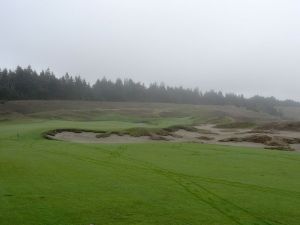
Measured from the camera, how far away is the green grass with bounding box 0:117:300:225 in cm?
1467

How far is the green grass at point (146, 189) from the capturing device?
14672 millimetres

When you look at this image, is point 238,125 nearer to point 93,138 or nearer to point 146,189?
point 93,138

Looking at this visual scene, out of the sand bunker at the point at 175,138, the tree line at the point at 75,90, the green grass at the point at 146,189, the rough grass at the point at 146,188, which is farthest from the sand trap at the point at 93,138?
the tree line at the point at 75,90

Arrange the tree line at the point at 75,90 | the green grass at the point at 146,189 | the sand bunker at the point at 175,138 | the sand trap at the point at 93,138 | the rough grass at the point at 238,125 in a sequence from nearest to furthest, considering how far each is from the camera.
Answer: the green grass at the point at 146,189 < the sand trap at the point at 93,138 < the sand bunker at the point at 175,138 < the rough grass at the point at 238,125 < the tree line at the point at 75,90

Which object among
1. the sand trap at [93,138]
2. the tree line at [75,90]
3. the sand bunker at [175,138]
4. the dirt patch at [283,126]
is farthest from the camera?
the tree line at [75,90]

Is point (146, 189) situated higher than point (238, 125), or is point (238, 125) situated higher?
point (238, 125)

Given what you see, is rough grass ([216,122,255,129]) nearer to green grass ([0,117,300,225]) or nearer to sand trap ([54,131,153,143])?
sand trap ([54,131,153,143])

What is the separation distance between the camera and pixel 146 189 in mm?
18781

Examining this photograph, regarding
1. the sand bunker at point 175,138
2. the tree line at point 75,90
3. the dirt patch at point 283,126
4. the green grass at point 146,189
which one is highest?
the tree line at point 75,90

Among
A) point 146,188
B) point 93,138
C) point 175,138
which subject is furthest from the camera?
point 175,138

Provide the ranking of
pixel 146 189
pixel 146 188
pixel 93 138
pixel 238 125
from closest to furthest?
pixel 146 189, pixel 146 188, pixel 93 138, pixel 238 125

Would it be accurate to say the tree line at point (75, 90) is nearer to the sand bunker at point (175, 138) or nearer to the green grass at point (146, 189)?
the sand bunker at point (175, 138)

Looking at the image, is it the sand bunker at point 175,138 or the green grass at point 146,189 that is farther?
the sand bunker at point 175,138

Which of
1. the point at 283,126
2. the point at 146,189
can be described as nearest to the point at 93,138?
A: the point at 146,189
